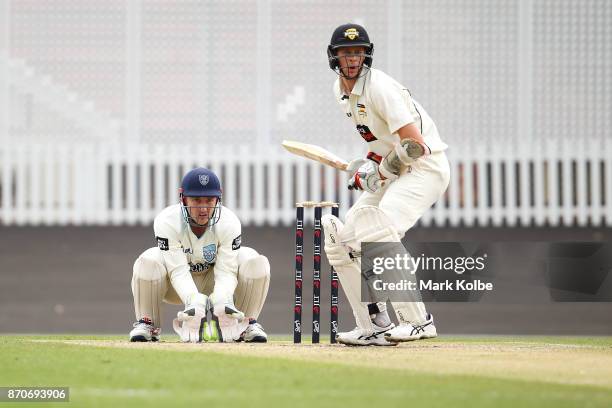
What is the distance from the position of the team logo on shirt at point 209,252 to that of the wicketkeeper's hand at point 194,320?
0.37 m

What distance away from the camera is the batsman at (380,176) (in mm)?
6484

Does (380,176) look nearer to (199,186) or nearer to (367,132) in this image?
(367,132)

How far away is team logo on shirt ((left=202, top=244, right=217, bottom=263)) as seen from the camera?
7402mm

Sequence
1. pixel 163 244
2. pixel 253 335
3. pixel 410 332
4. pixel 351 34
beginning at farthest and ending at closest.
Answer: pixel 253 335 → pixel 163 244 → pixel 351 34 → pixel 410 332

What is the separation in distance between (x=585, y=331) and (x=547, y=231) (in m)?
4.93

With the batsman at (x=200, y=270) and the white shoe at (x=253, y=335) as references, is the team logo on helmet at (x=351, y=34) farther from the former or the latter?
the white shoe at (x=253, y=335)

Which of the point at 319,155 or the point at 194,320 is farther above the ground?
the point at 319,155

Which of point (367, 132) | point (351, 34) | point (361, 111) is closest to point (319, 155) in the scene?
point (367, 132)

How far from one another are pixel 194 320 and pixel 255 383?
88.4 inches

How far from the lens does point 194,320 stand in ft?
23.1

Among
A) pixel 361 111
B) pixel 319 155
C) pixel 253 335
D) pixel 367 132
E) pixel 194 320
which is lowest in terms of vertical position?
pixel 253 335

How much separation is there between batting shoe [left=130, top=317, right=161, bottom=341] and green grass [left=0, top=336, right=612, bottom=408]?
1324 mm

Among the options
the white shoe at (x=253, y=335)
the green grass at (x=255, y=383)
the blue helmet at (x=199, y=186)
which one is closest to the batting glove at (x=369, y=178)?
the blue helmet at (x=199, y=186)

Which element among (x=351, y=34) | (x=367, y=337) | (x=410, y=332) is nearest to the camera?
(x=410, y=332)
